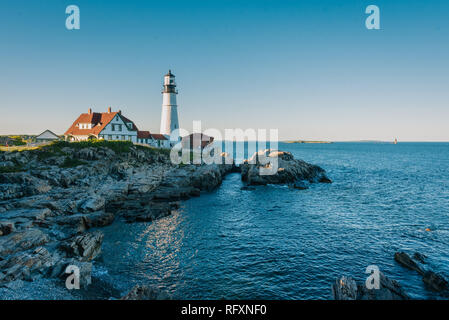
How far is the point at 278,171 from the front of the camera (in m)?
47.6

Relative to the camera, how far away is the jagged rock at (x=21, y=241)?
A: 51.4 feet

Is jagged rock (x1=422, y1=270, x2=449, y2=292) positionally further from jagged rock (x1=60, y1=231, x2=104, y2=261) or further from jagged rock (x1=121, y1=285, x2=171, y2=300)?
jagged rock (x1=60, y1=231, x2=104, y2=261)

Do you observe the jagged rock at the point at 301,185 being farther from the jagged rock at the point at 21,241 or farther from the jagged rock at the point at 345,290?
the jagged rock at the point at 21,241

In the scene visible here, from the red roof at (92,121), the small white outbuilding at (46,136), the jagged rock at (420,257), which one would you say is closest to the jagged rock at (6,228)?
the jagged rock at (420,257)

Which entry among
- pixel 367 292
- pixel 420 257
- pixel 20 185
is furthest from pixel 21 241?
pixel 420 257

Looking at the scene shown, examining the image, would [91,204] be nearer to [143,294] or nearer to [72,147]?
[143,294]

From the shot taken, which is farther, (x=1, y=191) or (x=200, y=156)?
(x=200, y=156)

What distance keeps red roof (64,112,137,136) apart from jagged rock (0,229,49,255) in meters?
41.7

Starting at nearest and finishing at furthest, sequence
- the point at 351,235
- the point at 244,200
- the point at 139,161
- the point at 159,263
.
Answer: the point at 159,263, the point at 351,235, the point at 244,200, the point at 139,161

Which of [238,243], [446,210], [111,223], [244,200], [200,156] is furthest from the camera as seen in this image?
[200,156]
